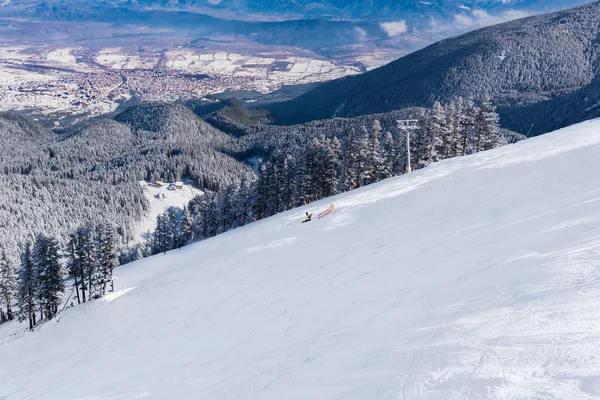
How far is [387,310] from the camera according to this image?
53.0 feet

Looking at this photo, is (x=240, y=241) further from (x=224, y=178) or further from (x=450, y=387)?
(x=224, y=178)

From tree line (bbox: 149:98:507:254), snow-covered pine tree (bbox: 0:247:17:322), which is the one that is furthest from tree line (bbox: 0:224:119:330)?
tree line (bbox: 149:98:507:254)

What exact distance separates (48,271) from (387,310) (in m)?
41.0

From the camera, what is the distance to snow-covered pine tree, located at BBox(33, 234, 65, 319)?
4403cm

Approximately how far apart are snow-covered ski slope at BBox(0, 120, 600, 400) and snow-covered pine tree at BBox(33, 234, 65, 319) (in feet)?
25.2

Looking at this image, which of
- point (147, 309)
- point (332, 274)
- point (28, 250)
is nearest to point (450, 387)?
point (332, 274)

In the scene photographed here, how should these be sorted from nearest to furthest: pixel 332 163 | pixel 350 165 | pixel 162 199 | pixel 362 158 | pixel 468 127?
pixel 362 158
pixel 468 127
pixel 332 163
pixel 350 165
pixel 162 199

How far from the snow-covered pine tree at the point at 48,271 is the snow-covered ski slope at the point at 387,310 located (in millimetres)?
7674

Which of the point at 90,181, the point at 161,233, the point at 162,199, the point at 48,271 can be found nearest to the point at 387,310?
the point at 48,271

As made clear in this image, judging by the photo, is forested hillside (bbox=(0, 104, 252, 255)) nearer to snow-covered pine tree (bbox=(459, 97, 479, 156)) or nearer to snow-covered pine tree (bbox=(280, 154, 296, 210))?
snow-covered pine tree (bbox=(280, 154, 296, 210))

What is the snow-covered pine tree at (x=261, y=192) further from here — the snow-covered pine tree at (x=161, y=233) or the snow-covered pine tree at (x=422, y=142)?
the snow-covered pine tree at (x=422, y=142)

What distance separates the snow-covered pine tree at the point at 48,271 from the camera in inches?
1734

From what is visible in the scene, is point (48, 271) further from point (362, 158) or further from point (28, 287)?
point (362, 158)

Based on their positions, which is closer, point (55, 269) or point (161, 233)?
point (55, 269)
